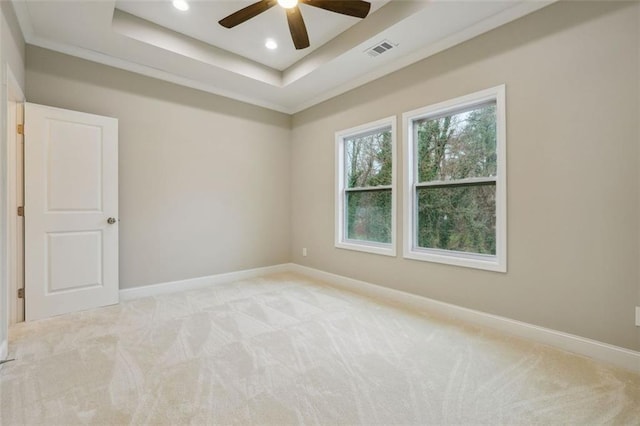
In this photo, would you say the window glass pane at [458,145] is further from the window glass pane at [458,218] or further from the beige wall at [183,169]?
the beige wall at [183,169]

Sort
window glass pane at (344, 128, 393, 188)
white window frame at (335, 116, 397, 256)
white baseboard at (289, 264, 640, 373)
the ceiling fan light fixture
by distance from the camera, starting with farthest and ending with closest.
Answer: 1. window glass pane at (344, 128, 393, 188)
2. white window frame at (335, 116, 397, 256)
3. the ceiling fan light fixture
4. white baseboard at (289, 264, 640, 373)

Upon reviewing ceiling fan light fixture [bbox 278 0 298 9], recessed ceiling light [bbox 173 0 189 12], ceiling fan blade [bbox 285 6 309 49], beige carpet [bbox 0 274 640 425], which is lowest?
beige carpet [bbox 0 274 640 425]

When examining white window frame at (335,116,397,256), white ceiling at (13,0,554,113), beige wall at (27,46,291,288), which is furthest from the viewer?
white window frame at (335,116,397,256)

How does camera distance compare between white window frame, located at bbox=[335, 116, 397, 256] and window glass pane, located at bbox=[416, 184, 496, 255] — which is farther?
white window frame, located at bbox=[335, 116, 397, 256]

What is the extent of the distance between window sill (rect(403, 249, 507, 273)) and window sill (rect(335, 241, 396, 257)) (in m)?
0.23

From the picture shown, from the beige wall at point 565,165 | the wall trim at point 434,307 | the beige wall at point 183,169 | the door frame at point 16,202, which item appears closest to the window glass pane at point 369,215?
the wall trim at point 434,307

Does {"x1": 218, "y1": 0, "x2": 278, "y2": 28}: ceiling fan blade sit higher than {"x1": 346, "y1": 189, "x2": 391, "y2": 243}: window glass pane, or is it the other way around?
{"x1": 218, "y1": 0, "x2": 278, "y2": 28}: ceiling fan blade

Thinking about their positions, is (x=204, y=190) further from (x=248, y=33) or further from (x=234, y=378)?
(x=234, y=378)

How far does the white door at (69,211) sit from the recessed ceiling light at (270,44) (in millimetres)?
2000

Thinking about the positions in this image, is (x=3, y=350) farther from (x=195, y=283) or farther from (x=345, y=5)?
(x=345, y=5)

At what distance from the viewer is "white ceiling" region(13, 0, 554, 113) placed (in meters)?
2.62

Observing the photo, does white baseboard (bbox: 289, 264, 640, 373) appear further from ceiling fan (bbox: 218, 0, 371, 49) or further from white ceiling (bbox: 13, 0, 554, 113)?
ceiling fan (bbox: 218, 0, 371, 49)

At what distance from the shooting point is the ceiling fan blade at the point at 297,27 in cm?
235

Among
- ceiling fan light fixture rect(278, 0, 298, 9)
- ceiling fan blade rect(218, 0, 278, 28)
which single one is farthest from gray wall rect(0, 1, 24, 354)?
ceiling fan light fixture rect(278, 0, 298, 9)
